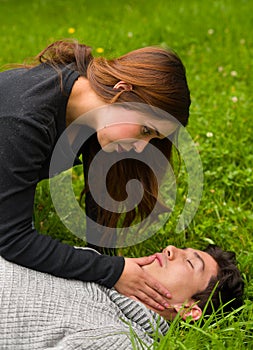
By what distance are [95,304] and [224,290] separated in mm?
678

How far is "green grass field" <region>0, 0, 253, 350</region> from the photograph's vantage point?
3.33 meters

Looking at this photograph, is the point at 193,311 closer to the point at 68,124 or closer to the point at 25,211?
the point at 25,211

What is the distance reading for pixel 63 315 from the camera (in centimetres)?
259

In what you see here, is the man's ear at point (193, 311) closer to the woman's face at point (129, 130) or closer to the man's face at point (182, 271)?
the man's face at point (182, 271)

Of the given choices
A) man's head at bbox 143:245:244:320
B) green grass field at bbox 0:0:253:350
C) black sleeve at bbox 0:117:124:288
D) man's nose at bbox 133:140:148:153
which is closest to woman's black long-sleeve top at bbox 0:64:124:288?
black sleeve at bbox 0:117:124:288

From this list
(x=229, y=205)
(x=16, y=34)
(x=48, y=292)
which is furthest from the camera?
(x=16, y=34)

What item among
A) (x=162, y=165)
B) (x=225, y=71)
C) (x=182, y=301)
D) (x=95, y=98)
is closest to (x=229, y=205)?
(x=162, y=165)

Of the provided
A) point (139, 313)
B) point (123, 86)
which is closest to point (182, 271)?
point (139, 313)

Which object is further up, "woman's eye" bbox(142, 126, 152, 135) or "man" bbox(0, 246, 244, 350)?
"woman's eye" bbox(142, 126, 152, 135)

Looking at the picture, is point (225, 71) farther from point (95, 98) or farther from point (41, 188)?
point (95, 98)

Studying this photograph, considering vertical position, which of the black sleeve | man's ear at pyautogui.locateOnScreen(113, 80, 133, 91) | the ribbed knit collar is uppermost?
man's ear at pyautogui.locateOnScreen(113, 80, 133, 91)

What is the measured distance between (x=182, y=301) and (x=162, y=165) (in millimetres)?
691

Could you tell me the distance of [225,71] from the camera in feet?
19.1

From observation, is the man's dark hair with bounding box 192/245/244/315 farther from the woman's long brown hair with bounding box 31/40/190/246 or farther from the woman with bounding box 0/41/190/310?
the woman's long brown hair with bounding box 31/40/190/246
